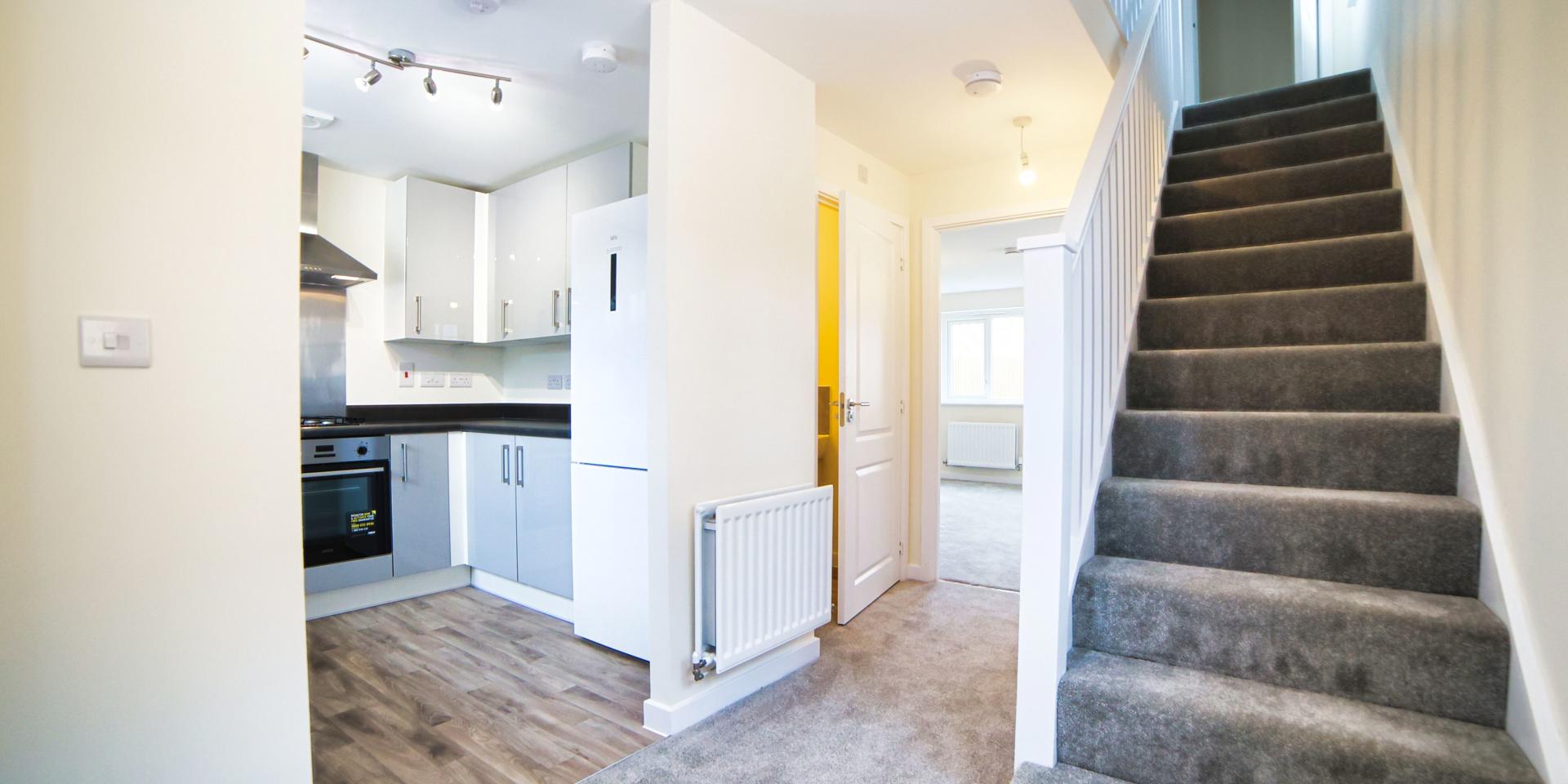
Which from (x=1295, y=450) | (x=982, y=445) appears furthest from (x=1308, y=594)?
Answer: (x=982, y=445)

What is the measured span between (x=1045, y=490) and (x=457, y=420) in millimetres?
3837

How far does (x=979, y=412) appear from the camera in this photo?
Answer: 336 inches

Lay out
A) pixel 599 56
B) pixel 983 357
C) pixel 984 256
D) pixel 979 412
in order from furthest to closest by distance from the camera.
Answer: pixel 983 357 → pixel 979 412 → pixel 984 256 → pixel 599 56

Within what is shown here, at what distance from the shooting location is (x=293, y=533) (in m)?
1.43

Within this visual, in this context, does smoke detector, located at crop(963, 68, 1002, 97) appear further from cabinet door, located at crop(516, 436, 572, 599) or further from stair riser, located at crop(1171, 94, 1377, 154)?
cabinet door, located at crop(516, 436, 572, 599)

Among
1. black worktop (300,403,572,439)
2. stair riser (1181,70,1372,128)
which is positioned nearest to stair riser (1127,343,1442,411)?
stair riser (1181,70,1372,128)

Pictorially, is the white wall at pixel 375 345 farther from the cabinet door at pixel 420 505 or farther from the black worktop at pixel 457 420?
the cabinet door at pixel 420 505

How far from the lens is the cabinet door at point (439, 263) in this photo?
391 cm

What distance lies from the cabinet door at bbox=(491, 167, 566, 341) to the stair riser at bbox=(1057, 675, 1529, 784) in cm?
306

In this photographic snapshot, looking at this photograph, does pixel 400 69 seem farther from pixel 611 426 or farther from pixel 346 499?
pixel 346 499

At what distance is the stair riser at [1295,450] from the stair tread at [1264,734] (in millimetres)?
617

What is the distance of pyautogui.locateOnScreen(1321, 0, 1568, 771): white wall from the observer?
47.6 inches

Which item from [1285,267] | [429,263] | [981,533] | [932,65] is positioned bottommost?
[981,533]

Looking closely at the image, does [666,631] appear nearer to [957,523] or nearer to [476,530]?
[476,530]
